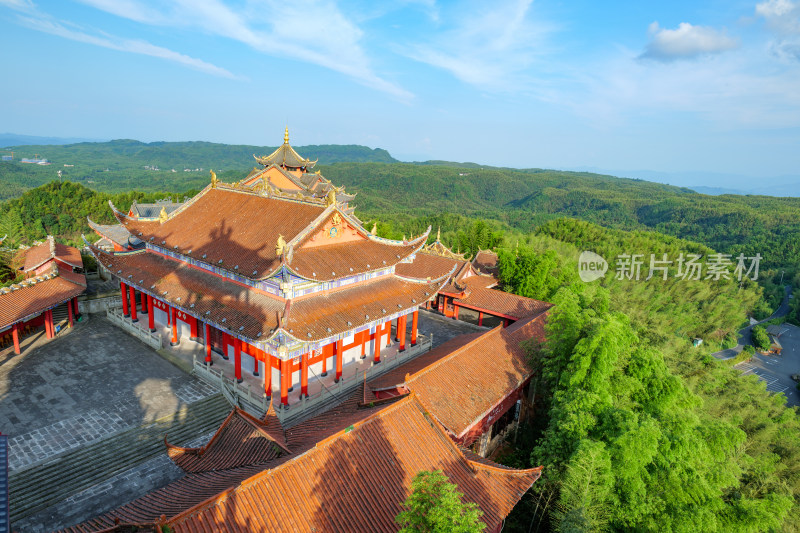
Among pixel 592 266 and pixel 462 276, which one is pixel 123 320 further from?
pixel 592 266

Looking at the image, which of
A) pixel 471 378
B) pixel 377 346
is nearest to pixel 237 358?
pixel 377 346

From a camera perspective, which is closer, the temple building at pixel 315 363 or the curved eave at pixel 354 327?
the temple building at pixel 315 363

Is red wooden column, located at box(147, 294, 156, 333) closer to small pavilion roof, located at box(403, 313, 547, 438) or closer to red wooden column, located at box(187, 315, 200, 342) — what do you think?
red wooden column, located at box(187, 315, 200, 342)

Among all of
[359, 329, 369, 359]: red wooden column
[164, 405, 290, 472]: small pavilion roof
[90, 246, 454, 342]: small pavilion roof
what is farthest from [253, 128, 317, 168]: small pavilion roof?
[164, 405, 290, 472]: small pavilion roof

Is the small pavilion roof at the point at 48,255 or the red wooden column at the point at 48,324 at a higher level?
the small pavilion roof at the point at 48,255

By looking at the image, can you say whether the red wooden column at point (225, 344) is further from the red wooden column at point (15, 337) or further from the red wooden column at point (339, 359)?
the red wooden column at point (15, 337)

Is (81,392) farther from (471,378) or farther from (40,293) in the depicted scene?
(471,378)

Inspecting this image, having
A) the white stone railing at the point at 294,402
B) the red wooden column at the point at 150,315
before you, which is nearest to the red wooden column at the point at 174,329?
the red wooden column at the point at 150,315

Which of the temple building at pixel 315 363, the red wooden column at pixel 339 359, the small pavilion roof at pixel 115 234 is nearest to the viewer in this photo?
the temple building at pixel 315 363
